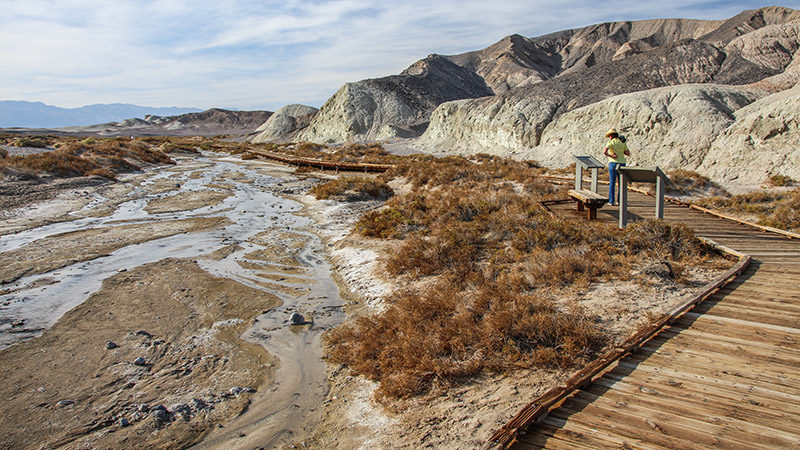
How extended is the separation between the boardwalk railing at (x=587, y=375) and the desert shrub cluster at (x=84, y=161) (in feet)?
94.4

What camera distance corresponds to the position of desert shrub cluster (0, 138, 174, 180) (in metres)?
24.8

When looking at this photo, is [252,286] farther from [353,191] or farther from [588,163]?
[353,191]

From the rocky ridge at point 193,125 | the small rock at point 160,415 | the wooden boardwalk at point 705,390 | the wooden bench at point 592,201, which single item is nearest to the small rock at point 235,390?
the small rock at point 160,415

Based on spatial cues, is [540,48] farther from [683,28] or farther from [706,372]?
[706,372]

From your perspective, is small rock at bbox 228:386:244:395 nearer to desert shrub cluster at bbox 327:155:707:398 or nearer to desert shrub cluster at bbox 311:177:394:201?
desert shrub cluster at bbox 327:155:707:398

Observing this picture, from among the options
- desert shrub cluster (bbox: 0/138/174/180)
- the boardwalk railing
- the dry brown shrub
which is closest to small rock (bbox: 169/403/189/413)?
the dry brown shrub

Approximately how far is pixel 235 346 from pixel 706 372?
21.2ft

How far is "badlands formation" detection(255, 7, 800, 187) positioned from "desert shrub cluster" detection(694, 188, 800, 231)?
4886mm

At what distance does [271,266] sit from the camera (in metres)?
11.6

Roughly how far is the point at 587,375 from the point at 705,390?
1023mm

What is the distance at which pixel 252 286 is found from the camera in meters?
10.2

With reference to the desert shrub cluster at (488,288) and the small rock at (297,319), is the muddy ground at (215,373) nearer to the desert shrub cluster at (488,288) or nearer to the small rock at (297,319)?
the small rock at (297,319)

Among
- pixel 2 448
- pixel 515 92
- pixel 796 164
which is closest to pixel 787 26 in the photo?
pixel 515 92

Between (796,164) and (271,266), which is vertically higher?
(796,164)
